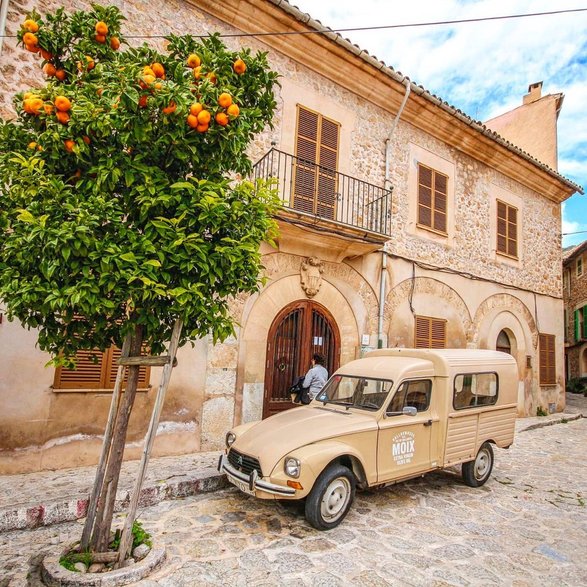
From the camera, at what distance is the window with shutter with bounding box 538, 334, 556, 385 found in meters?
13.5

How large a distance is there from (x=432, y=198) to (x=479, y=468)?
270 inches

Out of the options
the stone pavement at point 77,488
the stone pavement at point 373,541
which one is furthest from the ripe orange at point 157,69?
the stone pavement at point 77,488

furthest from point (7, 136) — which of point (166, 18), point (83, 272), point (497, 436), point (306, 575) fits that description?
point (497, 436)

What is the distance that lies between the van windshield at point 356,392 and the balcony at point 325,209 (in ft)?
9.81

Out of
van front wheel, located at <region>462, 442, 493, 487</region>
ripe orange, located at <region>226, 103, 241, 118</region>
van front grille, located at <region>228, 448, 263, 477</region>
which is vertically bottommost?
van front wheel, located at <region>462, 442, 493, 487</region>

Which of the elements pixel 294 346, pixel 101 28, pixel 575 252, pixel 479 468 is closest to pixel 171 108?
pixel 101 28

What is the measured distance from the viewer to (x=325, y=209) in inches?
341

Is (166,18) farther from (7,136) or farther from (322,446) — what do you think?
(322,446)

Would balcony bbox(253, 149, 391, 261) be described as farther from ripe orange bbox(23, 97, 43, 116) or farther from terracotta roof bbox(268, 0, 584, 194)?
ripe orange bbox(23, 97, 43, 116)

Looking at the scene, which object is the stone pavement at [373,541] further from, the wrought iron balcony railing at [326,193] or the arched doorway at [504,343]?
the arched doorway at [504,343]

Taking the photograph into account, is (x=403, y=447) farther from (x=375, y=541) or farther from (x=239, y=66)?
(x=239, y=66)

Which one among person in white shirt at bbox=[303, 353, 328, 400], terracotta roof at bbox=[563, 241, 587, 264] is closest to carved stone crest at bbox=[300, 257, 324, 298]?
person in white shirt at bbox=[303, 353, 328, 400]

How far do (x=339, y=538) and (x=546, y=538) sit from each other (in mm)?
2222

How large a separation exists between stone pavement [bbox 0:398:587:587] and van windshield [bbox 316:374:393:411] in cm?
118
